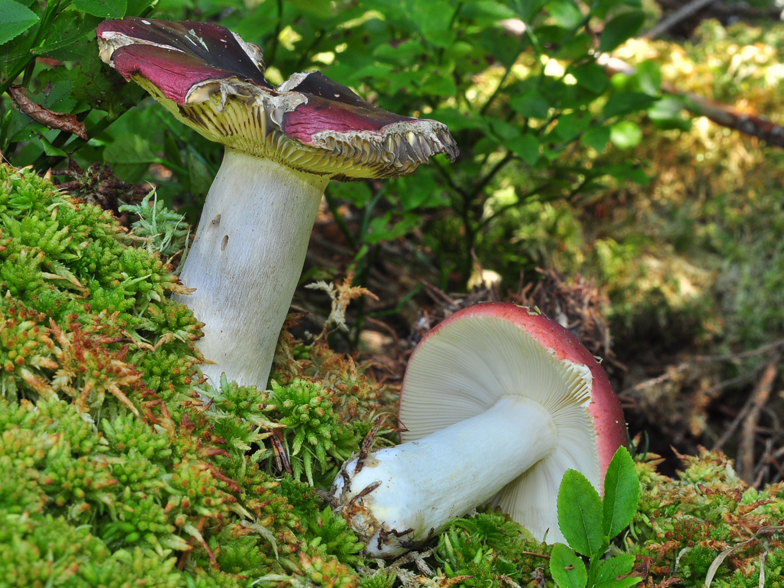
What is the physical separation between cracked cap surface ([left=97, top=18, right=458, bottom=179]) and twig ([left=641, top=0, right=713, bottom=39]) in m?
4.12

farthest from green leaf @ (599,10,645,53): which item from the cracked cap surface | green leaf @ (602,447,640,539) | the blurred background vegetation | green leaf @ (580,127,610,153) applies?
green leaf @ (602,447,640,539)

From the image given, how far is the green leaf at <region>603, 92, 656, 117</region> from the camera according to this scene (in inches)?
95.6

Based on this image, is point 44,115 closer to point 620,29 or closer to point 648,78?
point 620,29

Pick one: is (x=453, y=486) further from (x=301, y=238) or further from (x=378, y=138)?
(x=378, y=138)

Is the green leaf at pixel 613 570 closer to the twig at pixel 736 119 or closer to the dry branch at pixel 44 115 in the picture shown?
the dry branch at pixel 44 115

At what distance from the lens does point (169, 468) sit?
129 centimetres

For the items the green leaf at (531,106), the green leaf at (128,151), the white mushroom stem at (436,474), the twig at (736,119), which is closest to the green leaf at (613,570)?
the white mushroom stem at (436,474)

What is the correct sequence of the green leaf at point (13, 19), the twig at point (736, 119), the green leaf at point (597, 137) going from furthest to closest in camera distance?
the twig at point (736, 119) → the green leaf at point (597, 137) → the green leaf at point (13, 19)

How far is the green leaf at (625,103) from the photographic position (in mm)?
2428

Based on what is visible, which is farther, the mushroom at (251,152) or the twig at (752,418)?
the twig at (752,418)

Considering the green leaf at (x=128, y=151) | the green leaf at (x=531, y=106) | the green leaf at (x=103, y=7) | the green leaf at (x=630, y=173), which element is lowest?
the green leaf at (x=630, y=173)

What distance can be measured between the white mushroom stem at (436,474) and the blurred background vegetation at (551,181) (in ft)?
1.91

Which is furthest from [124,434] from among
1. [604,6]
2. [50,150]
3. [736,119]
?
[736,119]

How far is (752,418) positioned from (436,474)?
1.93 meters
